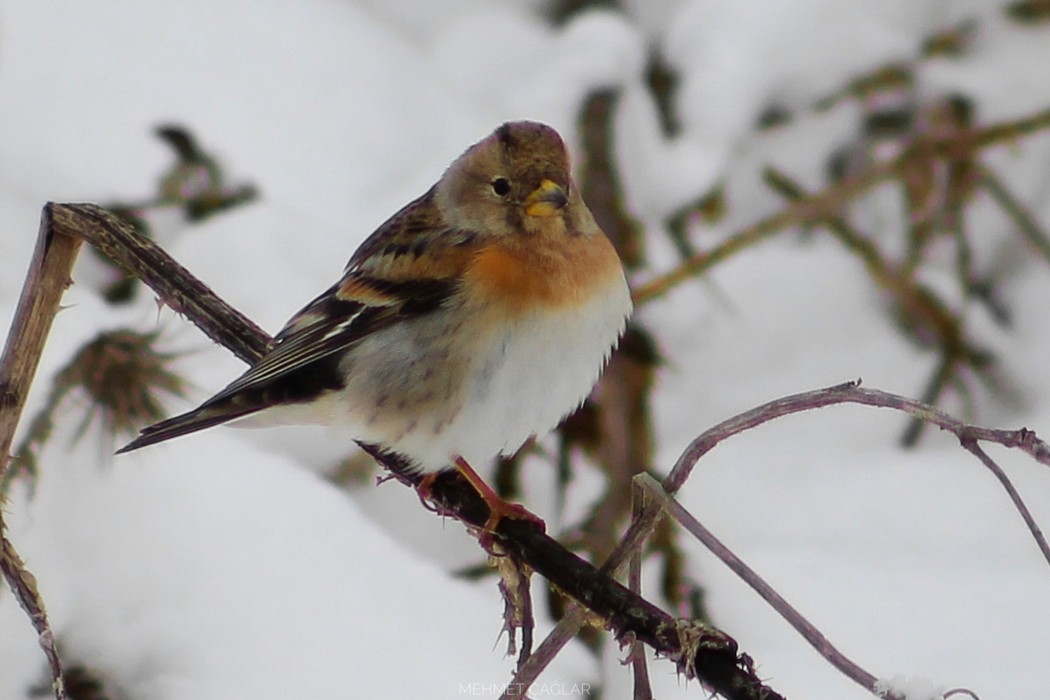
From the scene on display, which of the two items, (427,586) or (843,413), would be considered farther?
(843,413)

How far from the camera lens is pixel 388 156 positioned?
455 centimetres

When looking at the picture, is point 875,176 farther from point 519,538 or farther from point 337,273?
point 519,538

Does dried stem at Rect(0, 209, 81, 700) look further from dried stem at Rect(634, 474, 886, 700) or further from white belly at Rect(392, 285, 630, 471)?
dried stem at Rect(634, 474, 886, 700)

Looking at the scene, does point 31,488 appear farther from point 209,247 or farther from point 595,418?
point 595,418

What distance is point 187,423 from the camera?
2221 mm

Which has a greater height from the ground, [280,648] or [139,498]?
[139,498]

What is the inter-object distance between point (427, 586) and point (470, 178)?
99cm

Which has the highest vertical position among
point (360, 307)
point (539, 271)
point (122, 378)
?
point (539, 271)

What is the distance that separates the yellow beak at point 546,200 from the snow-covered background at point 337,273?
0.87 metres

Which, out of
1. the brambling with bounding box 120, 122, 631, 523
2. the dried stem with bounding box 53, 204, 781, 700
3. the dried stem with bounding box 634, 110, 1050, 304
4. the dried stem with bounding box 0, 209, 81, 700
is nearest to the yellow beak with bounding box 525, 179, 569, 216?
the brambling with bounding box 120, 122, 631, 523

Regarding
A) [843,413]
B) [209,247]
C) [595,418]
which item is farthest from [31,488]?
[843,413]

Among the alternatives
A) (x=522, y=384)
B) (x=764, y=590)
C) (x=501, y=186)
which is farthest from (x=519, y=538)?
(x=501, y=186)

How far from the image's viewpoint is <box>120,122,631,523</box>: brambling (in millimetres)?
2426

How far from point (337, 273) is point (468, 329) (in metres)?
1.67
